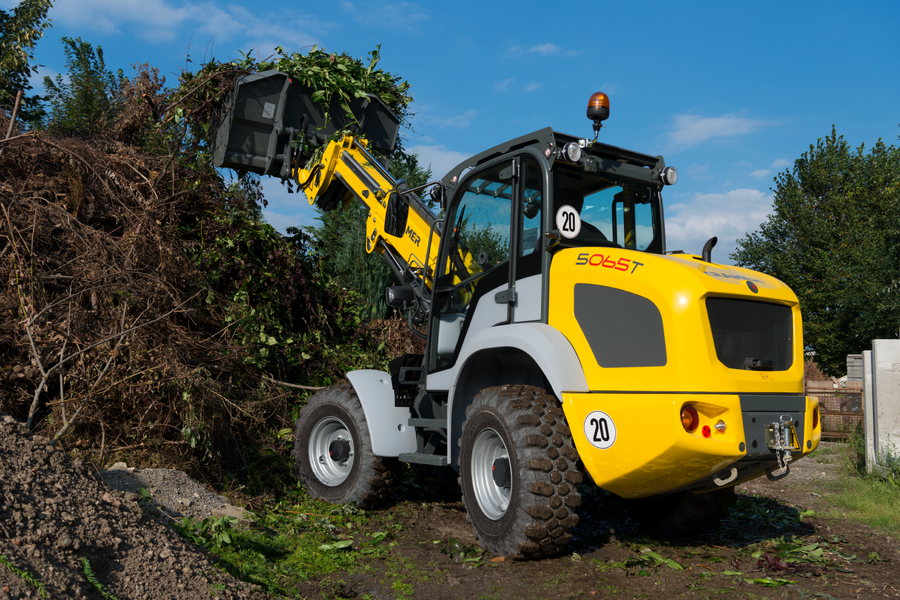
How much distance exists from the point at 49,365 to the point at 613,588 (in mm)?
4575

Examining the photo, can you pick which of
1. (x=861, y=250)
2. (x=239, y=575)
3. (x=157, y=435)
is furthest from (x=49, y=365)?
(x=861, y=250)

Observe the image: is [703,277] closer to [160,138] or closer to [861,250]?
[160,138]

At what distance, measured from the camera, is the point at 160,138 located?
8141mm

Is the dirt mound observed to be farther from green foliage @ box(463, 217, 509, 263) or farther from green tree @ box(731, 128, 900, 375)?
green tree @ box(731, 128, 900, 375)

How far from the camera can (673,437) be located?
3.83 m

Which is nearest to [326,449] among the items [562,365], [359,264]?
[562,365]

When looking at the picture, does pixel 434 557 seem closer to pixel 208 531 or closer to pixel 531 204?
pixel 208 531

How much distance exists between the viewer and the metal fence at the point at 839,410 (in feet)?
43.4

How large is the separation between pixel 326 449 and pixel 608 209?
10.9 ft

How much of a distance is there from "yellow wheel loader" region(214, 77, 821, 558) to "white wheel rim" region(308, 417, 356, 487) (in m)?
0.02

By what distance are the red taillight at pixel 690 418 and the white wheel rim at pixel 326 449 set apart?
3.21 m

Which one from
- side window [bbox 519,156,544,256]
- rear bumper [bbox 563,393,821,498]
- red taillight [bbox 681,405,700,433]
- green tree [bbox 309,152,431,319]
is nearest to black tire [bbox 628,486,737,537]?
rear bumper [bbox 563,393,821,498]

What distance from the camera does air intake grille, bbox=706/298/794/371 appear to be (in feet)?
13.5

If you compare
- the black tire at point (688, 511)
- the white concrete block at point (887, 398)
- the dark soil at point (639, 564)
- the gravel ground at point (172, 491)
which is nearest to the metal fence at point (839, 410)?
the white concrete block at point (887, 398)
